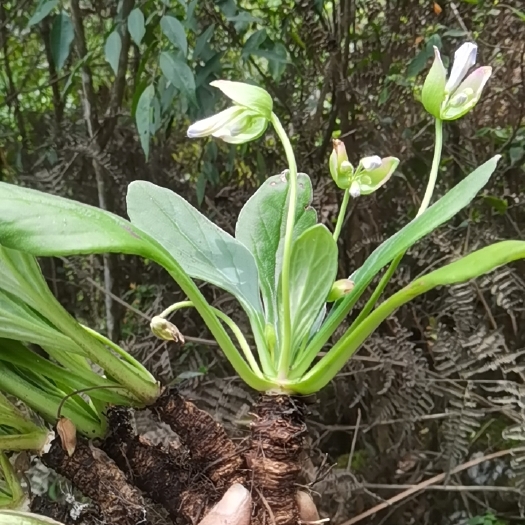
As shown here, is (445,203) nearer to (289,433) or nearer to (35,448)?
(289,433)

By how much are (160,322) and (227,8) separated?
0.56 metres

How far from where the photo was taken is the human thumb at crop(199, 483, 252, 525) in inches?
15.0

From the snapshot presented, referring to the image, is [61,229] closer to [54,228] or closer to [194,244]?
[54,228]

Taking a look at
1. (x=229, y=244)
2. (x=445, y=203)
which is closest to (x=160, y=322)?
(x=229, y=244)

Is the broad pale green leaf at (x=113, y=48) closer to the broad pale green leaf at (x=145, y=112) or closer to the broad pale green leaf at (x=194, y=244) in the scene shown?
the broad pale green leaf at (x=145, y=112)

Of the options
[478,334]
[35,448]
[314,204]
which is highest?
[35,448]

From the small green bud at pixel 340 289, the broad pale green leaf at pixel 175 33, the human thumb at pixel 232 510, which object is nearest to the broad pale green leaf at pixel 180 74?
the broad pale green leaf at pixel 175 33

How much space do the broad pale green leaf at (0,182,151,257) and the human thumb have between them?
19 cm

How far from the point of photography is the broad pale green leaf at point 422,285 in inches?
13.3

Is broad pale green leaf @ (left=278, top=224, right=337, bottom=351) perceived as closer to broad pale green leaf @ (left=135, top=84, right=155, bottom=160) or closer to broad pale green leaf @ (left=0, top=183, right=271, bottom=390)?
broad pale green leaf @ (left=0, top=183, right=271, bottom=390)

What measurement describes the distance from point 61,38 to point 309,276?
60cm

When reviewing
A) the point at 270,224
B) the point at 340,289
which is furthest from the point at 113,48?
the point at 340,289

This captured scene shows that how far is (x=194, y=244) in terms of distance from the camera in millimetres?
464

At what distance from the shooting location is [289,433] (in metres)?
0.42
